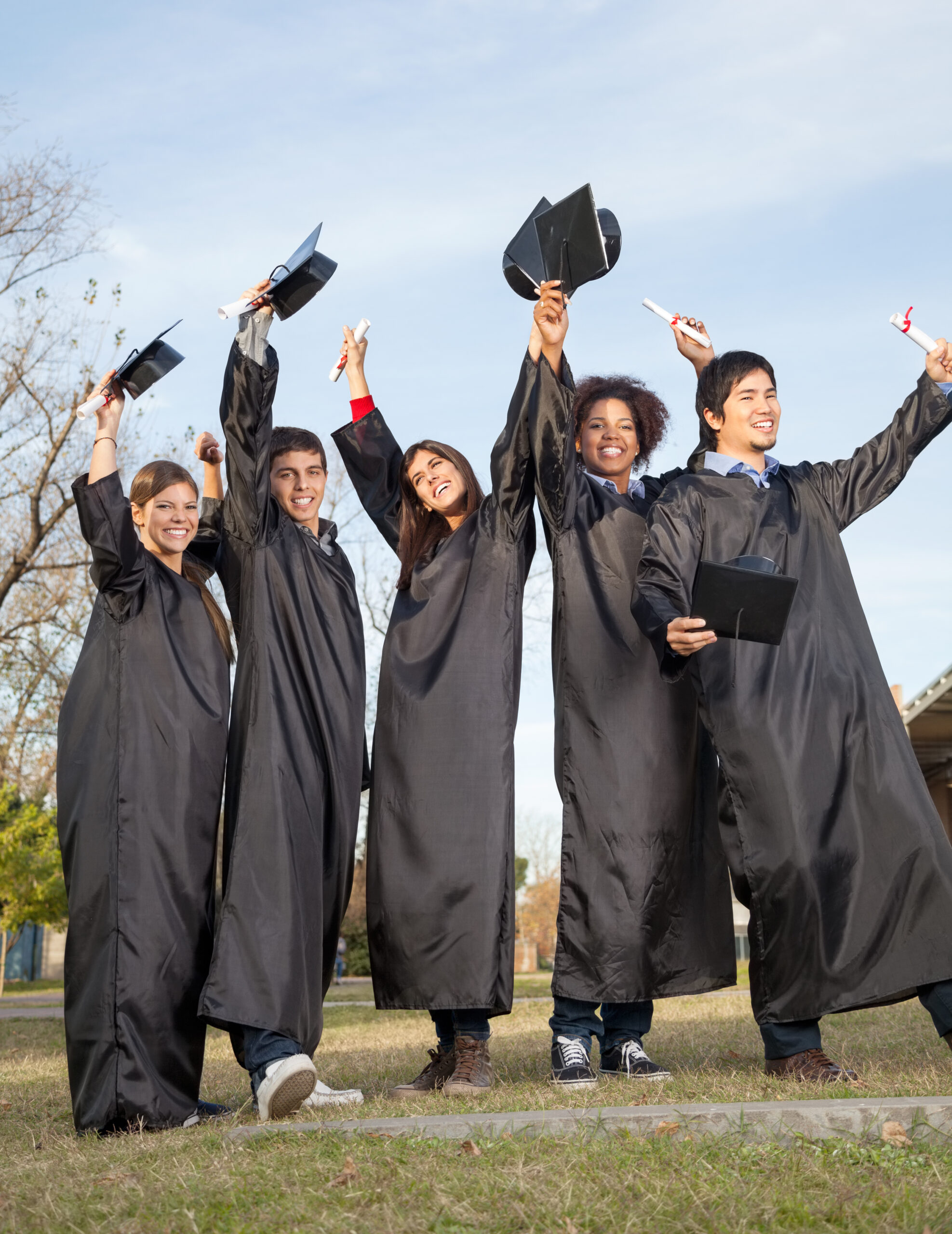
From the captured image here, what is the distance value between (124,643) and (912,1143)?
113 inches

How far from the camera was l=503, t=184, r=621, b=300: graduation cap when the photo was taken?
13.8 ft

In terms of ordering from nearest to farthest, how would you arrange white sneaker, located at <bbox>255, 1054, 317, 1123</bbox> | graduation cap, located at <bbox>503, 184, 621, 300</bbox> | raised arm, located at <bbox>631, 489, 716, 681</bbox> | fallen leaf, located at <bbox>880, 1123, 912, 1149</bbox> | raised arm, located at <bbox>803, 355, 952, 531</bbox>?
fallen leaf, located at <bbox>880, 1123, 912, 1149</bbox>
white sneaker, located at <bbox>255, 1054, 317, 1123</bbox>
raised arm, located at <bbox>631, 489, 716, 681</bbox>
graduation cap, located at <bbox>503, 184, 621, 300</bbox>
raised arm, located at <bbox>803, 355, 952, 531</bbox>

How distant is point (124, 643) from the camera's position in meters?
4.29

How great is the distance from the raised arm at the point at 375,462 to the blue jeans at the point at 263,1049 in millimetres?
1946

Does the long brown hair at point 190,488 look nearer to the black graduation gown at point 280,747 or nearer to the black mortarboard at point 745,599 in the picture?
the black graduation gown at point 280,747

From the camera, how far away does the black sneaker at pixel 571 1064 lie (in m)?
3.91

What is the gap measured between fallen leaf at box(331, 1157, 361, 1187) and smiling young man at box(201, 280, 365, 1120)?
0.91m

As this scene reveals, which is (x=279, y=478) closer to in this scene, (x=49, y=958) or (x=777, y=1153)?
(x=777, y=1153)

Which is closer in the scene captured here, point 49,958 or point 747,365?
point 747,365

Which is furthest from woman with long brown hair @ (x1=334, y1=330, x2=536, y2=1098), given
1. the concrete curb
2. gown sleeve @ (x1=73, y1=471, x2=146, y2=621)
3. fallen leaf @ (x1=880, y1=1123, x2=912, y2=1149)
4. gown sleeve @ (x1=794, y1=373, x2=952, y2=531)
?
fallen leaf @ (x1=880, y1=1123, x2=912, y2=1149)

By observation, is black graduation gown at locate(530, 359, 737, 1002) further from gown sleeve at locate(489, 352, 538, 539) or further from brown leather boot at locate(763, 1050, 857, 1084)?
brown leather boot at locate(763, 1050, 857, 1084)

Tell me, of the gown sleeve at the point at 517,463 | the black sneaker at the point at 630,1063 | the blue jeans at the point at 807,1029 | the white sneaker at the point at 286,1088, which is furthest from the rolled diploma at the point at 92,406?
the blue jeans at the point at 807,1029

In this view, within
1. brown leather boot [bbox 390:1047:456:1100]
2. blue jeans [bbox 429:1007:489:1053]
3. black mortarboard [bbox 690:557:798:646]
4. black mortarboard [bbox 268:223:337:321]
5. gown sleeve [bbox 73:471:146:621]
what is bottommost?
brown leather boot [bbox 390:1047:456:1100]

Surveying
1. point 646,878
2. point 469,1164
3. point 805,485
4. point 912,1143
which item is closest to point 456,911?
point 646,878
